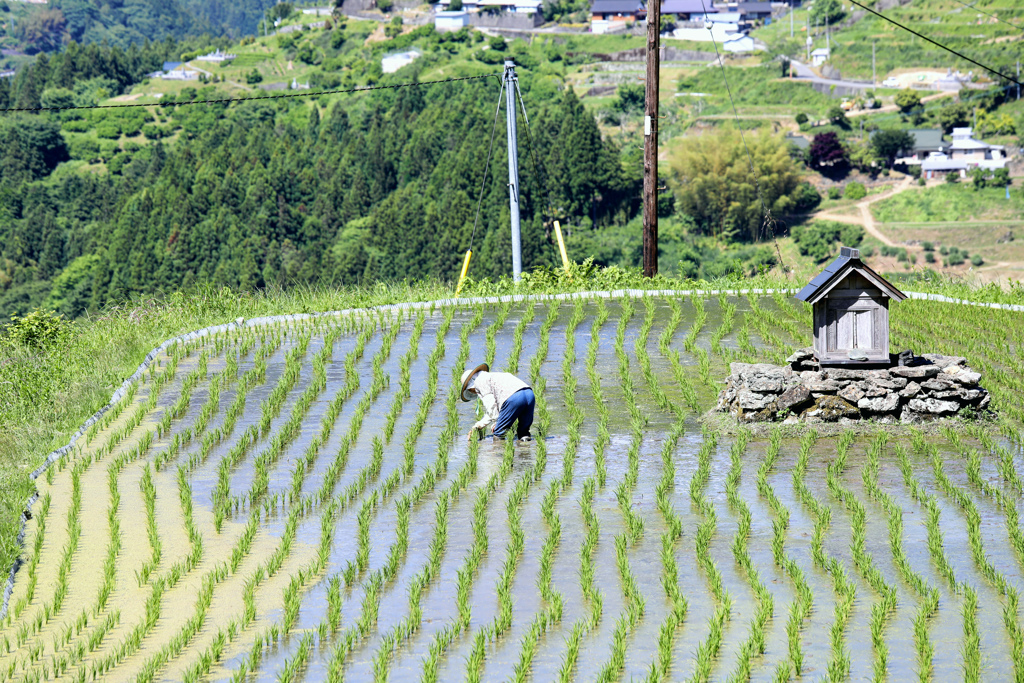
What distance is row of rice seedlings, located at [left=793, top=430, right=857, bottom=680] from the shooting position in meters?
6.53

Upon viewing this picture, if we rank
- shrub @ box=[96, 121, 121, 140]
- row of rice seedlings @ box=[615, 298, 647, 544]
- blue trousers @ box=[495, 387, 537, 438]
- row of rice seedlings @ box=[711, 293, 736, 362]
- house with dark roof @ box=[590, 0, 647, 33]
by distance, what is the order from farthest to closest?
shrub @ box=[96, 121, 121, 140] → house with dark roof @ box=[590, 0, 647, 33] → row of rice seedlings @ box=[711, 293, 736, 362] → blue trousers @ box=[495, 387, 537, 438] → row of rice seedlings @ box=[615, 298, 647, 544]

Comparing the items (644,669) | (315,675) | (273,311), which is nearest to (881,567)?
(644,669)

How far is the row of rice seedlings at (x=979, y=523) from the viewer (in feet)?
22.3

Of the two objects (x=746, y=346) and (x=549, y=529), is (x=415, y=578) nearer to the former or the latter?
(x=549, y=529)

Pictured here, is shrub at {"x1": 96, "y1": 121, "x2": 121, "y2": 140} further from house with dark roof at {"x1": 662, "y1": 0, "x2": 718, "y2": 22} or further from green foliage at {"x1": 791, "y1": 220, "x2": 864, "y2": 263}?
green foliage at {"x1": 791, "y1": 220, "x2": 864, "y2": 263}

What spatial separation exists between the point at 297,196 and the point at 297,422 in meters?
105

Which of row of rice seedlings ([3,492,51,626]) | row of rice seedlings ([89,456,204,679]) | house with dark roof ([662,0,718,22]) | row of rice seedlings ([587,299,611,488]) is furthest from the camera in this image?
house with dark roof ([662,0,718,22])

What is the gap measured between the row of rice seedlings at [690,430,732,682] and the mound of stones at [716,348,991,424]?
30.7 inches

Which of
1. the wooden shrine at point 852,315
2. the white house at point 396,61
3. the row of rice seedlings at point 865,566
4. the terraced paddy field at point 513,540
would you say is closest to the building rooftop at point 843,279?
the wooden shrine at point 852,315

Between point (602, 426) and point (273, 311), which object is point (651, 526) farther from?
point (273, 311)

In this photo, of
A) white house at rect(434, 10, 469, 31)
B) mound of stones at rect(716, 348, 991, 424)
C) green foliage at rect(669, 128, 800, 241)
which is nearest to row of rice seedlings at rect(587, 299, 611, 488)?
mound of stones at rect(716, 348, 991, 424)

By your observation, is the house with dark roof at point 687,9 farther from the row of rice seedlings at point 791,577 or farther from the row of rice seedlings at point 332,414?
the row of rice seedlings at point 791,577

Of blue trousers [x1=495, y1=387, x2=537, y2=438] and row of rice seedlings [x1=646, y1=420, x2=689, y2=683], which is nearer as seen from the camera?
row of rice seedlings [x1=646, y1=420, x2=689, y2=683]

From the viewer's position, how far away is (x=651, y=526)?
8.81m
